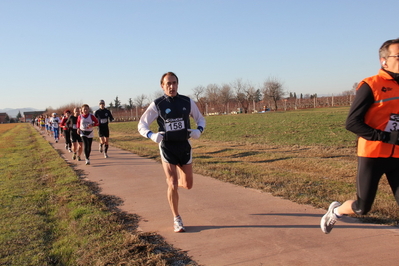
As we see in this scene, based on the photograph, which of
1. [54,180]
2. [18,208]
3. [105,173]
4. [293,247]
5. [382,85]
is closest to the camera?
[382,85]

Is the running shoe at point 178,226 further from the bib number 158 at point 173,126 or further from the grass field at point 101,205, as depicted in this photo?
the bib number 158 at point 173,126

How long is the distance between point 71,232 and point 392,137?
423 centimetres

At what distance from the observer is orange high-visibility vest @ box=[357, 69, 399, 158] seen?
336 centimetres

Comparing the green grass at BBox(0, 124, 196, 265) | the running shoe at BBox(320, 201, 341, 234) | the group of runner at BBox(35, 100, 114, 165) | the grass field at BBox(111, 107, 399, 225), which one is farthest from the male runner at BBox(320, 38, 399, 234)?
the group of runner at BBox(35, 100, 114, 165)

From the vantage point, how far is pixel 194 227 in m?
5.00

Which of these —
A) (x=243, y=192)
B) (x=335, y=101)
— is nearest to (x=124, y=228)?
(x=243, y=192)

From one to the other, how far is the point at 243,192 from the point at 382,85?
3946mm

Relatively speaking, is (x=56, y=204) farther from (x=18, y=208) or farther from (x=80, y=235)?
(x=80, y=235)

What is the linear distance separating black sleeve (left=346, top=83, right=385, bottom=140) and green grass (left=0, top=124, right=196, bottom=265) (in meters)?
2.17

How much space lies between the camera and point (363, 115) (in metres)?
3.42

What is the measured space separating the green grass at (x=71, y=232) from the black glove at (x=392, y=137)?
2294mm

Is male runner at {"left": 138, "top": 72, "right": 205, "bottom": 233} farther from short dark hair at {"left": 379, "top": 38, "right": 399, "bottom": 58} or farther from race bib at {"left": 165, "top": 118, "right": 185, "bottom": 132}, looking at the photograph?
short dark hair at {"left": 379, "top": 38, "right": 399, "bottom": 58}

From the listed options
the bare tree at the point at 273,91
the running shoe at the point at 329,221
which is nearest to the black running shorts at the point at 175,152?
the running shoe at the point at 329,221

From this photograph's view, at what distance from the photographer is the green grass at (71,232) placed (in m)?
4.10
